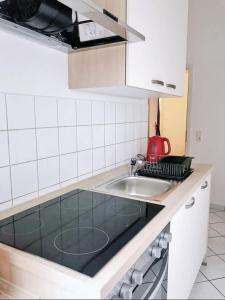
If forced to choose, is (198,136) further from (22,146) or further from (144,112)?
(22,146)

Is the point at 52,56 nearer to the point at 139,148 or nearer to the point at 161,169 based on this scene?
the point at 161,169

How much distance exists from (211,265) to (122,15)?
1751mm

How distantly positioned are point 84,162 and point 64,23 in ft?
2.37

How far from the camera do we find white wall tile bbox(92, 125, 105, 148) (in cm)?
144

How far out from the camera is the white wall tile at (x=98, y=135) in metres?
1.44

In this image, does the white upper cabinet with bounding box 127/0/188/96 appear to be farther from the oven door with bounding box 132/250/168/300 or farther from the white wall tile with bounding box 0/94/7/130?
the oven door with bounding box 132/250/168/300

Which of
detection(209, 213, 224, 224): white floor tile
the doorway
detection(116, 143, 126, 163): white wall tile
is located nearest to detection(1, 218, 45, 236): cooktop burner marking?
detection(116, 143, 126, 163): white wall tile

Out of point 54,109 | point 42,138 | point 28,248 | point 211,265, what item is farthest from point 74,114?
point 211,265

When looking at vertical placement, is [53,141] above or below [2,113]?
below

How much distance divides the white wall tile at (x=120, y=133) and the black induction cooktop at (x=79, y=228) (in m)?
0.63

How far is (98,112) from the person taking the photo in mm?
1458

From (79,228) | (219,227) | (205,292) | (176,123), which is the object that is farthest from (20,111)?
(176,123)

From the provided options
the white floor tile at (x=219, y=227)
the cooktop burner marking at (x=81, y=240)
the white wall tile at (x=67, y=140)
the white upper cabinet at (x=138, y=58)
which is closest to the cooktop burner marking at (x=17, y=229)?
the cooktop burner marking at (x=81, y=240)

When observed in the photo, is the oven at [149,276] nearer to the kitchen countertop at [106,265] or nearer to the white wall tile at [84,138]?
the kitchen countertop at [106,265]
